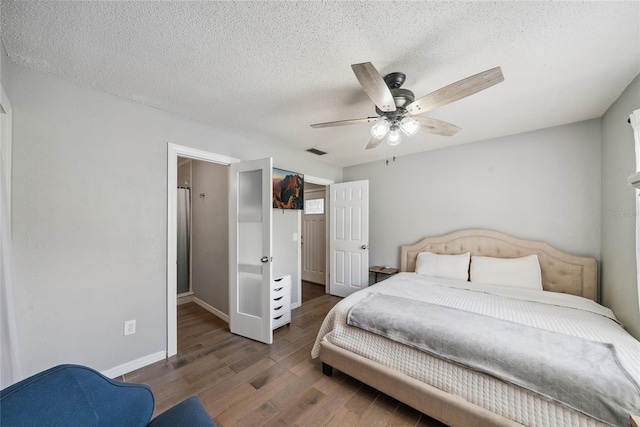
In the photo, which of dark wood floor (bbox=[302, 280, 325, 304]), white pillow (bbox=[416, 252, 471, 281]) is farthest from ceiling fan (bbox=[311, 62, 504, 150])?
dark wood floor (bbox=[302, 280, 325, 304])

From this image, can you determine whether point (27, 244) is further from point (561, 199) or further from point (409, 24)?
point (561, 199)

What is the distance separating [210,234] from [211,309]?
1149mm

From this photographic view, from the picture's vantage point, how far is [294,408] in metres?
1.72

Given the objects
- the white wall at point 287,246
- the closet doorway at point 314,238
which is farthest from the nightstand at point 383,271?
the closet doorway at point 314,238

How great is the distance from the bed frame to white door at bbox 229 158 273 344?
1022 millimetres

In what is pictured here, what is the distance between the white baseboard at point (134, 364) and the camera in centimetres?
204

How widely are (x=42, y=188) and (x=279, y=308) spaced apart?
8.06ft

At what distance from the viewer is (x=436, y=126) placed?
200 cm

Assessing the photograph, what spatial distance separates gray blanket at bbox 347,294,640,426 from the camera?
1.13 m

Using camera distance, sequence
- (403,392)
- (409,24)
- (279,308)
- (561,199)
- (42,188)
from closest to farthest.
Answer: (409,24) → (403,392) → (42,188) → (561,199) → (279,308)

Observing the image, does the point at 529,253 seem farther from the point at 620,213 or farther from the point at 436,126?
the point at 436,126

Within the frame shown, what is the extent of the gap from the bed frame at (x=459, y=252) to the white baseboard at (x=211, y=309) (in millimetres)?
1819

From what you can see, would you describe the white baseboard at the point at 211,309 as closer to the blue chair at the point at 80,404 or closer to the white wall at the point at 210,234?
the white wall at the point at 210,234

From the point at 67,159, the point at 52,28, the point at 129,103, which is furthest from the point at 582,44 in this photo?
the point at 67,159
